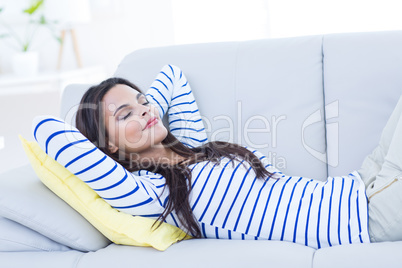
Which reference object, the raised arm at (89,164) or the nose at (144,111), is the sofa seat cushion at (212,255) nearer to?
the raised arm at (89,164)

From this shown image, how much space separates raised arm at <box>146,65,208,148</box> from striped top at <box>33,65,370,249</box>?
0.76ft

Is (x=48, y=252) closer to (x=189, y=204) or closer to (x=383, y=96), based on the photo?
(x=189, y=204)

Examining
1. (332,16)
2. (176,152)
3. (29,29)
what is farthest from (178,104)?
(29,29)

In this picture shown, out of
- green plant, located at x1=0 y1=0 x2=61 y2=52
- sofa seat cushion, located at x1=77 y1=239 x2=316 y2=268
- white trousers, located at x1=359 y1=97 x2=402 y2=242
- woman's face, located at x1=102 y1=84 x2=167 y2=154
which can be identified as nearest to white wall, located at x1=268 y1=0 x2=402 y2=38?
green plant, located at x1=0 y1=0 x2=61 y2=52

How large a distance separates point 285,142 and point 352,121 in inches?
8.4

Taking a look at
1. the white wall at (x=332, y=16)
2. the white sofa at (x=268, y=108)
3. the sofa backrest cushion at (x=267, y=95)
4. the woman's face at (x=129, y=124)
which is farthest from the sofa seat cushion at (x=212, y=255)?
the white wall at (x=332, y=16)

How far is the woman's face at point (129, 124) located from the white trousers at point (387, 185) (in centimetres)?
59

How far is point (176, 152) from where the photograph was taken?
146 centimetres

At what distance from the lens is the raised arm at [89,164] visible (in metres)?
1.12

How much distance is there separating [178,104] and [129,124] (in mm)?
272

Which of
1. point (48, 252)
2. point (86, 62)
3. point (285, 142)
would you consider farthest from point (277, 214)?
point (86, 62)

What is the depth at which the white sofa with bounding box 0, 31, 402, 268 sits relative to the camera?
1.19 metres

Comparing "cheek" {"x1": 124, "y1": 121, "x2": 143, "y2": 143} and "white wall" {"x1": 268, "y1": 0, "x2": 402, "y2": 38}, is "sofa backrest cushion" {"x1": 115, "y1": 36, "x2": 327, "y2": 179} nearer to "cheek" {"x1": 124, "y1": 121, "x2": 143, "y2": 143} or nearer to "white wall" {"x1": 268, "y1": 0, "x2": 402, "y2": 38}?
"cheek" {"x1": 124, "y1": 121, "x2": 143, "y2": 143}

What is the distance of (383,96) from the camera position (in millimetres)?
1441
